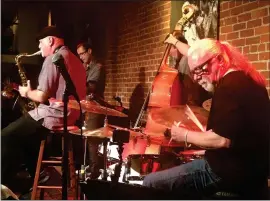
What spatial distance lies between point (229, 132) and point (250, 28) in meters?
1.53

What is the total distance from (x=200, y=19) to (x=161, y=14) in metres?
0.85

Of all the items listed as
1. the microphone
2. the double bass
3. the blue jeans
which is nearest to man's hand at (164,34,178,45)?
the double bass

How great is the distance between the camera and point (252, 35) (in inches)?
124

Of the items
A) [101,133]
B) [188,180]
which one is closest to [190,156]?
[188,180]

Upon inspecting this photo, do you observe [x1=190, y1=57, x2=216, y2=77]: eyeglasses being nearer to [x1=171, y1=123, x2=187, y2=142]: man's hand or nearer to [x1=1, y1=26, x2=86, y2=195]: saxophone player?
[x1=171, y1=123, x2=187, y2=142]: man's hand

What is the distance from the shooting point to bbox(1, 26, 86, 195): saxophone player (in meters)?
3.07

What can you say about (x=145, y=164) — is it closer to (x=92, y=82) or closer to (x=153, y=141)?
(x=153, y=141)

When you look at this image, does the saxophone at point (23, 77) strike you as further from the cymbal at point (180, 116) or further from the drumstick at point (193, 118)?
the drumstick at point (193, 118)

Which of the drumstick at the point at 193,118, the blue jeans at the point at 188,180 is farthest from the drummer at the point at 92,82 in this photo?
the blue jeans at the point at 188,180

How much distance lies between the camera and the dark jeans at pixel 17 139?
10.4 ft

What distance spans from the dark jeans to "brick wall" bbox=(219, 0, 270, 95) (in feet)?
6.20

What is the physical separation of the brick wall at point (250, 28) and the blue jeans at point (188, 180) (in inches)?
47.6

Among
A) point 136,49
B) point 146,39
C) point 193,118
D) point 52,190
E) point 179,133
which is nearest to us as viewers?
point 179,133

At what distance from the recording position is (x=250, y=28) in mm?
3170
